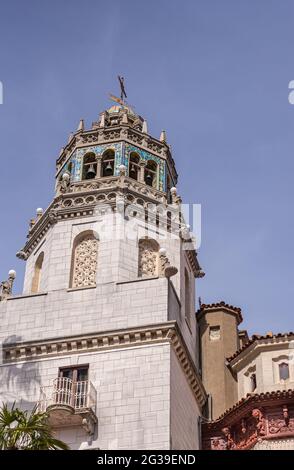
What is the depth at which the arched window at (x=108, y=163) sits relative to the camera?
126 ft

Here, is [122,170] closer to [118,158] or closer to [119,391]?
[118,158]

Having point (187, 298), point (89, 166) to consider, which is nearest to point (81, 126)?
point (89, 166)

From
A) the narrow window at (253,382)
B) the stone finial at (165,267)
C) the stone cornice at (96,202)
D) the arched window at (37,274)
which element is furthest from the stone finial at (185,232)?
the narrow window at (253,382)

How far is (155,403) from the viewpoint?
2942 cm

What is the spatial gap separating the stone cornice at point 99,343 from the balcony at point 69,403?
1323mm

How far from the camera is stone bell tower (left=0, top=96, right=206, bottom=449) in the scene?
2953cm

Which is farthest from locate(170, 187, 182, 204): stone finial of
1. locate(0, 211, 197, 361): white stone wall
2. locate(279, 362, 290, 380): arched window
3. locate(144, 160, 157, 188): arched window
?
locate(279, 362, 290, 380): arched window

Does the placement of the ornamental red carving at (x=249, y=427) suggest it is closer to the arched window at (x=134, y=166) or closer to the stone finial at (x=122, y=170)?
the stone finial at (x=122, y=170)

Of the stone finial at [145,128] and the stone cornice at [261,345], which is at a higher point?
the stone finial at [145,128]

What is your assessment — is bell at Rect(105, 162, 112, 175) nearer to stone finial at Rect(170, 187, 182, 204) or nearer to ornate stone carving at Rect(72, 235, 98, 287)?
stone finial at Rect(170, 187, 182, 204)

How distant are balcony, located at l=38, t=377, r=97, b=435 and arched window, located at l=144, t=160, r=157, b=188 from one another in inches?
442

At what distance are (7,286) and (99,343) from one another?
16.4ft

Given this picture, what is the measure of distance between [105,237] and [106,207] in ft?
4.92

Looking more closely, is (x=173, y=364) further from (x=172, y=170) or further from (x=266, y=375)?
(x=172, y=170)
